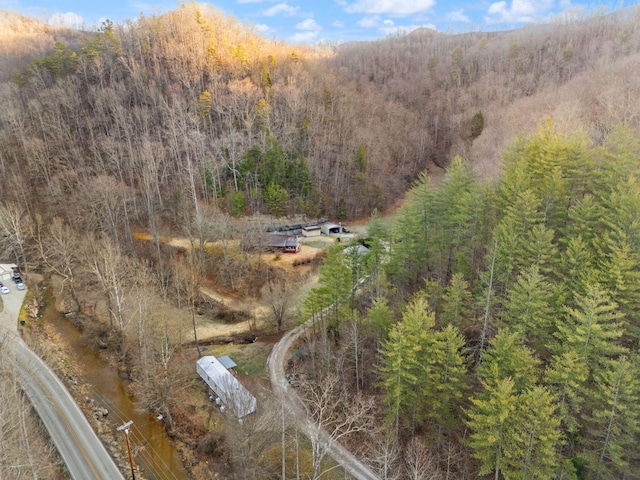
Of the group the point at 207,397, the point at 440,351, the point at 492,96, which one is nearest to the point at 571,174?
the point at 440,351

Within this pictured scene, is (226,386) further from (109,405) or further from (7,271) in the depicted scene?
(7,271)

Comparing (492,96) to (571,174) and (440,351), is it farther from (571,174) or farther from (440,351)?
(440,351)

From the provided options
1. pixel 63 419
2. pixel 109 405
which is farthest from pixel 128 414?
pixel 63 419

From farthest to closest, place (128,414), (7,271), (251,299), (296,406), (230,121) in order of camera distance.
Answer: (230,121) < (7,271) < (251,299) < (128,414) < (296,406)

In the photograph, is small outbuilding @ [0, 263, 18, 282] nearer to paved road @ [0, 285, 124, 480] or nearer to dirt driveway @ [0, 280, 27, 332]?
dirt driveway @ [0, 280, 27, 332]

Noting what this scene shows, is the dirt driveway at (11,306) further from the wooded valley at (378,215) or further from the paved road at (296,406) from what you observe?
the paved road at (296,406)

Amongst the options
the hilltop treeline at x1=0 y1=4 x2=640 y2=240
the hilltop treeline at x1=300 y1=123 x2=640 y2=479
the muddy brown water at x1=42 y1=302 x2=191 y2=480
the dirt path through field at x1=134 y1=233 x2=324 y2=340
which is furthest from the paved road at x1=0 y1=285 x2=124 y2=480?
the hilltop treeline at x1=0 y1=4 x2=640 y2=240
